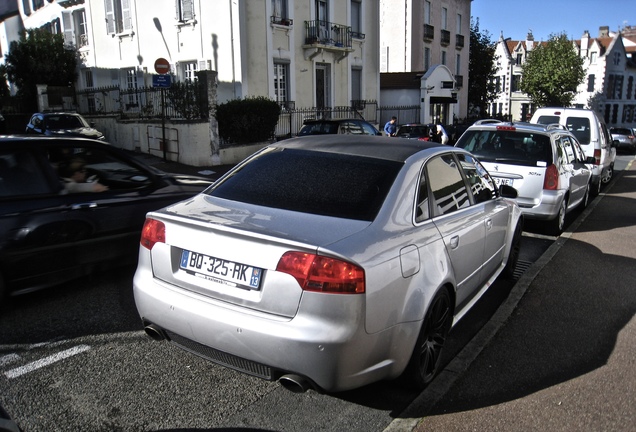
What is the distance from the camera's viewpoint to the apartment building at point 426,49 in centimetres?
3584

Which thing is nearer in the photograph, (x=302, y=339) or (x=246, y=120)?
(x=302, y=339)

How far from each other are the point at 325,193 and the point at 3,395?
2471 mm

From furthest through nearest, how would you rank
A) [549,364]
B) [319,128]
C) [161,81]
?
[319,128], [161,81], [549,364]

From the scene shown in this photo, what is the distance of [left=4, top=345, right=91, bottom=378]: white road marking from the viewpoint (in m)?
3.75

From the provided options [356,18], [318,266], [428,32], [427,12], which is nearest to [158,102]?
[356,18]

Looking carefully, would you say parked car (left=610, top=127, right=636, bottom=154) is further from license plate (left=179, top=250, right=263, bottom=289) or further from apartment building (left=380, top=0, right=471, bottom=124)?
license plate (left=179, top=250, right=263, bottom=289)

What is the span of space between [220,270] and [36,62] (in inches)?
1163

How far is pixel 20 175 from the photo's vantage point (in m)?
4.93

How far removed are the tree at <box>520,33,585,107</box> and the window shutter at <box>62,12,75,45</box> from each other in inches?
1734

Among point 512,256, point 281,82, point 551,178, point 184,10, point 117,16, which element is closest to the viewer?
point 512,256

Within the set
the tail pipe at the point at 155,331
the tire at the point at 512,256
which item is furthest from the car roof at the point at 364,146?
the tire at the point at 512,256

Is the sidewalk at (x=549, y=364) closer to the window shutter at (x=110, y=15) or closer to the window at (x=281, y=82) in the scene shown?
the window at (x=281, y=82)

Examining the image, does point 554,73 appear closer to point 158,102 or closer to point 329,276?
point 158,102

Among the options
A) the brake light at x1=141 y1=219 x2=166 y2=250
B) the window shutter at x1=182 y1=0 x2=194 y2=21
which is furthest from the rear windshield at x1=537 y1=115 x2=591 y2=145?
the window shutter at x1=182 y1=0 x2=194 y2=21
